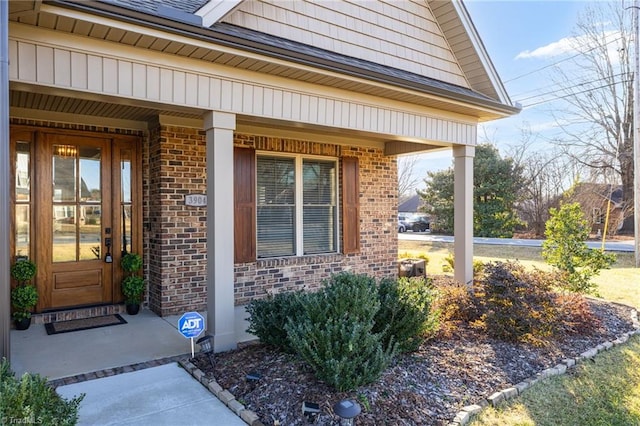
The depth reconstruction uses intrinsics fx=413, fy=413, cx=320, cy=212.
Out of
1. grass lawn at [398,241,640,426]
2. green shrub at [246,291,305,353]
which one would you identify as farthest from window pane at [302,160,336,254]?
grass lawn at [398,241,640,426]

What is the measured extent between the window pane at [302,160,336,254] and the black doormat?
314cm

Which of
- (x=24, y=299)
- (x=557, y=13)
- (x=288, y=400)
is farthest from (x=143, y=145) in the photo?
(x=557, y=13)

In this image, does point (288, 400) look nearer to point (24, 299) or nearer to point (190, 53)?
point (190, 53)

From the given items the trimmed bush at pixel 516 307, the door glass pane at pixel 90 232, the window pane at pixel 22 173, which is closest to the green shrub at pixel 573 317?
the trimmed bush at pixel 516 307

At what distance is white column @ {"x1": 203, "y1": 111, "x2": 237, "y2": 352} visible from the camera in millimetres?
4367

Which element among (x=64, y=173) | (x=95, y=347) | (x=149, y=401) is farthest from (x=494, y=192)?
(x=149, y=401)

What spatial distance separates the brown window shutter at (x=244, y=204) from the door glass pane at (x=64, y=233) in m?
2.18

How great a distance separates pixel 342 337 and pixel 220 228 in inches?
75.2

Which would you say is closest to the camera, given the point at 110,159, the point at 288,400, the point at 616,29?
the point at 288,400

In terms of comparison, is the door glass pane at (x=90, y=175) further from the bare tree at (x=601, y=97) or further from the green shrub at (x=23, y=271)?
the bare tree at (x=601, y=97)

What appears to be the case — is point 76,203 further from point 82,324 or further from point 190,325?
point 190,325

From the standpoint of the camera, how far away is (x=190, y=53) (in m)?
4.05

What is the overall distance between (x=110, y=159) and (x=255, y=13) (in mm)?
2898

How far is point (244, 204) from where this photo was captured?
6375 millimetres
